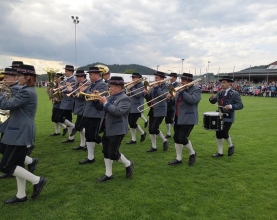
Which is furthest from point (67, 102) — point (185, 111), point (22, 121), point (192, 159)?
point (22, 121)

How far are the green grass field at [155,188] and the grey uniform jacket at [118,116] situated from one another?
1.10m

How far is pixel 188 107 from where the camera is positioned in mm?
6926

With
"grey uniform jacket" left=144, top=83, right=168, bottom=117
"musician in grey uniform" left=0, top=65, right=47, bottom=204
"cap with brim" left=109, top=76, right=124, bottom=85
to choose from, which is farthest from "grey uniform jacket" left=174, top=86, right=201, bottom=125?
"musician in grey uniform" left=0, top=65, right=47, bottom=204

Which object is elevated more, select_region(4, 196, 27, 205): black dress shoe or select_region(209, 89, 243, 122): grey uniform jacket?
select_region(209, 89, 243, 122): grey uniform jacket

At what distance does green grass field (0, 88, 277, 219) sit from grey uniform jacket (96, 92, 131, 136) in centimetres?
110

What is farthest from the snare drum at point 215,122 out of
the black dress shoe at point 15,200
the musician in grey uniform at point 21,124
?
the black dress shoe at point 15,200

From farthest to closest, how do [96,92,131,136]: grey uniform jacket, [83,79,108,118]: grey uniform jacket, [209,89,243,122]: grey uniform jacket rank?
[209,89,243,122]: grey uniform jacket → [83,79,108,118]: grey uniform jacket → [96,92,131,136]: grey uniform jacket

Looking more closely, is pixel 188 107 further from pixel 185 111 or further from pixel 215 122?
pixel 215 122

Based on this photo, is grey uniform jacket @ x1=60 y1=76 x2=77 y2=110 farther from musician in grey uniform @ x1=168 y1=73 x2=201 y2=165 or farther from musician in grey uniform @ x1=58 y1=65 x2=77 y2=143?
musician in grey uniform @ x1=168 y1=73 x2=201 y2=165

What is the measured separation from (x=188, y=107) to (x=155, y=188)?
232cm

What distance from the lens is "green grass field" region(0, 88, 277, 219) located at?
14.8 feet

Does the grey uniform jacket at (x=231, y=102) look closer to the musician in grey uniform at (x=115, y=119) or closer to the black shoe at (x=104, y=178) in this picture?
the musician in grey uniform at (x=115, y=119)

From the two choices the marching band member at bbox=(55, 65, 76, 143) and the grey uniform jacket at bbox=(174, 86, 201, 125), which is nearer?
the grey uniform jacket at bbox=(174, 86, 201, 125)

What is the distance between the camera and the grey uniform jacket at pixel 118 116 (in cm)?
556
